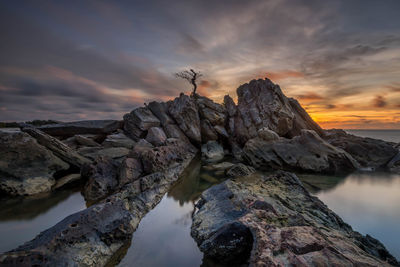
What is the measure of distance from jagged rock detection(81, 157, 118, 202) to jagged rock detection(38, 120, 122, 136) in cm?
1240

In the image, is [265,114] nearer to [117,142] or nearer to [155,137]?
[155,137]

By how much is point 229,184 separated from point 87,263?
5.51 m

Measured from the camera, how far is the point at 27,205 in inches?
298

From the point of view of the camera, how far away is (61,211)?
284 inches

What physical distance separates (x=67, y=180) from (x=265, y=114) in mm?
22287

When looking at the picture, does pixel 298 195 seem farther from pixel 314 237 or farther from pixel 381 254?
pixel 314 237

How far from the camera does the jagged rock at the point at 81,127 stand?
1973cm

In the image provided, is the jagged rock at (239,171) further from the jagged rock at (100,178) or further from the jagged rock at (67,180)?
the jagged rock at (67,180)

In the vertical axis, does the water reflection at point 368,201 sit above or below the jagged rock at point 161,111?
below

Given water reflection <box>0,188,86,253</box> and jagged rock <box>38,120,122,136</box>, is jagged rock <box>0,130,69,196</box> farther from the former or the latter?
jagged rock <box>38,120,122,136</box>

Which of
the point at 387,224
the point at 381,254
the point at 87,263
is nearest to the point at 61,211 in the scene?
the point at 87,263

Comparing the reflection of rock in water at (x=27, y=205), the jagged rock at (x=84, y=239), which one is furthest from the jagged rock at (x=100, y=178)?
the jagged rock at (x=84, y=239)

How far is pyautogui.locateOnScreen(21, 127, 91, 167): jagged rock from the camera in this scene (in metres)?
11.0

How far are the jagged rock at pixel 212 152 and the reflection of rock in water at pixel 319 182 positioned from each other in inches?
378
